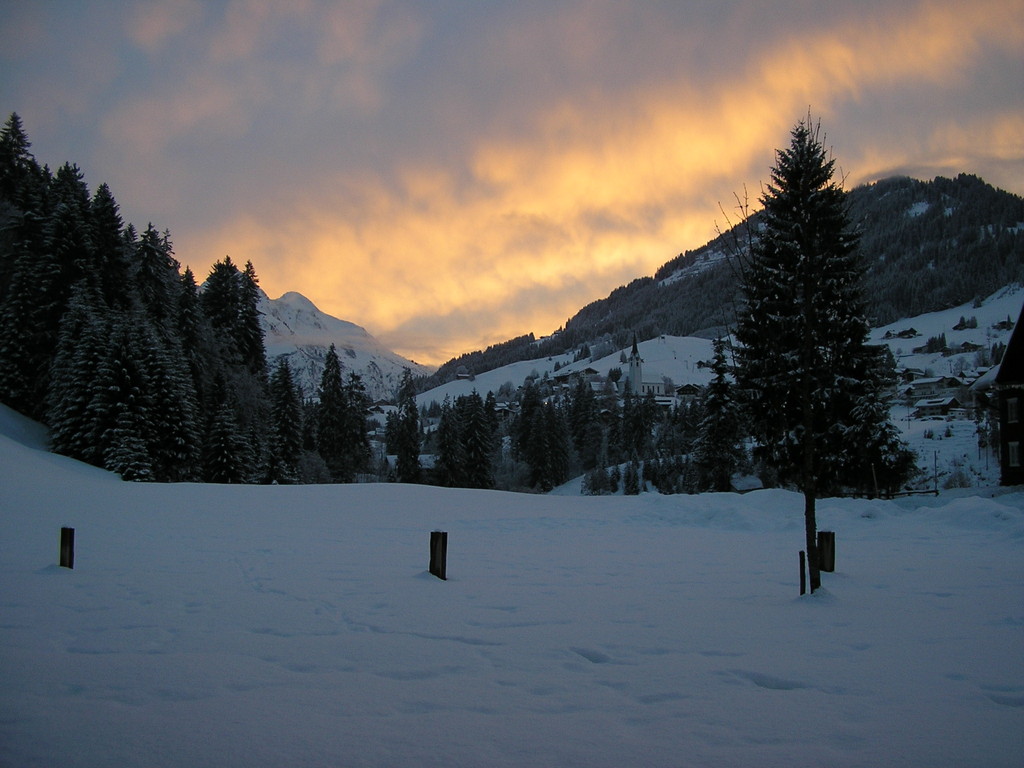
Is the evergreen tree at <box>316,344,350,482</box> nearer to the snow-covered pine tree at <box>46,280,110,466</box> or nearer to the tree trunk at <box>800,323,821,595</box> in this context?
the snow-covered pine tree at <box>46,280,110,466</box>

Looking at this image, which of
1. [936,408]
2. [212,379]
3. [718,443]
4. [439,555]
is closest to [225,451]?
[212,379]

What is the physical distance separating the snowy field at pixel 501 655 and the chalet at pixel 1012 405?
18.6 metres

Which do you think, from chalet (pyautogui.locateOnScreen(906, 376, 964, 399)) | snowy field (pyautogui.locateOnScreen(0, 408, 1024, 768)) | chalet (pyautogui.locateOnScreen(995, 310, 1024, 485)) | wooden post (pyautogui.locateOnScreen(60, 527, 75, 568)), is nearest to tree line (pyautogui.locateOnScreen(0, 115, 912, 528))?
snowy field (pyautogui.locateOnScreen(0, 408, 1024, 768))

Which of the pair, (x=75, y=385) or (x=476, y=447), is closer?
(x=75, y=385)

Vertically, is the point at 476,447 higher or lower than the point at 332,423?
lower

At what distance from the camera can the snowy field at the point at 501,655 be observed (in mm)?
3377

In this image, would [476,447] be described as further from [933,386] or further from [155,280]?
[933,386]

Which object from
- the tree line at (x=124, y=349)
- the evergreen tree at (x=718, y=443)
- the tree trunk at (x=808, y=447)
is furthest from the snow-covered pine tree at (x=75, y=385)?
the evergreen tree at (x=718, y=443)

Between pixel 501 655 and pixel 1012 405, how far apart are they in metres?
32.7

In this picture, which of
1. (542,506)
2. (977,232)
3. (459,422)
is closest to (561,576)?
(542,506)

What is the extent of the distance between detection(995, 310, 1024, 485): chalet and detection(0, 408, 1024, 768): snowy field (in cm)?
1862

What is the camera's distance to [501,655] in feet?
16.8

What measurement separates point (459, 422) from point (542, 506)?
41301mm

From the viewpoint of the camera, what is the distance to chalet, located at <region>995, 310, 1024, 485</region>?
2553 cm
